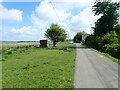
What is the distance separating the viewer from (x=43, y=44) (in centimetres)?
4181

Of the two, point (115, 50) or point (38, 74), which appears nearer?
point (38, 74)

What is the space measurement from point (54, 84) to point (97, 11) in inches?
1733

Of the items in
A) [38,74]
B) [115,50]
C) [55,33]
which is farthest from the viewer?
[55,33]

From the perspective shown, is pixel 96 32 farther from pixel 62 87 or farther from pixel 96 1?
pixel 62 87

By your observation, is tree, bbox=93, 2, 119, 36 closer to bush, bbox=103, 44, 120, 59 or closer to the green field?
bush, bbox=103, 44, 120, 59

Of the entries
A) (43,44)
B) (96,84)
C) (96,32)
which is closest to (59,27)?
(43,44)

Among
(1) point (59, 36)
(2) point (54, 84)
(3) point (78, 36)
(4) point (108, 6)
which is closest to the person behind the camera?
(2) point (54, 84)

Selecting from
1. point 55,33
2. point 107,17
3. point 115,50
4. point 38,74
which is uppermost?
point 107,17

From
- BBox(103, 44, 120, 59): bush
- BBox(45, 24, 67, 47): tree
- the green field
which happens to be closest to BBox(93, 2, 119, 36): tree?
BBox(45, 24, 67, 47): tree

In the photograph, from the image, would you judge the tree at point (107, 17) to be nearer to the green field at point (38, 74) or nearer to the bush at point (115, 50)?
the bush at point (115, 50)

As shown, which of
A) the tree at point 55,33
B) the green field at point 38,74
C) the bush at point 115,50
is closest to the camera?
the green field at point 38,74

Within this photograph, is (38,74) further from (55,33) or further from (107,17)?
(107,17)

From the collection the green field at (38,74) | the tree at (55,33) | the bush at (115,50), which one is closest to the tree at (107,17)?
the tree at (55,33)

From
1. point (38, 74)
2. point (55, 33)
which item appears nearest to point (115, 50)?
point (38, 74)
